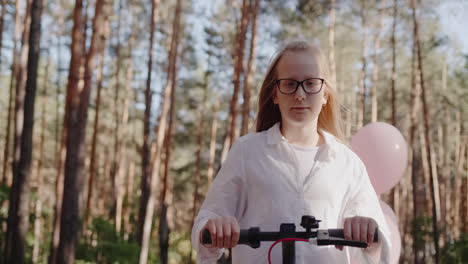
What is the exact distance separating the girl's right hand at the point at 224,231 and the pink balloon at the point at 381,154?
3.81 metres

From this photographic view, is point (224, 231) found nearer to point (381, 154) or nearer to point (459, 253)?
point (381, 154)

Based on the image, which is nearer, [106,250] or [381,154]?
[381,154]

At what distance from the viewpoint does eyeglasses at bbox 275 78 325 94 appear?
1.88 meters

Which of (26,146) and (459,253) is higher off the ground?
(26,146)

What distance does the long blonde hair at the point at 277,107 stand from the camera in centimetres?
201

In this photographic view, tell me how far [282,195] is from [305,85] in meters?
0.39

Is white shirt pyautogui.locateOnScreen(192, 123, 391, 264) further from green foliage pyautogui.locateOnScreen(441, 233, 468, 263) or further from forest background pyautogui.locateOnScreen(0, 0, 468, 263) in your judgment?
green foliage pyautogui.locateOnScreen(441, 233, 468, 263)

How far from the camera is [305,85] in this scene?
1885mm

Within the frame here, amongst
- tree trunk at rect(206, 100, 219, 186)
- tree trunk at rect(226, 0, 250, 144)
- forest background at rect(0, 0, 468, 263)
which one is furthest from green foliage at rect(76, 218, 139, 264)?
tree trunk at rect(206, 100, 219, 186)

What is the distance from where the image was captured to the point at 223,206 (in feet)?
6.01

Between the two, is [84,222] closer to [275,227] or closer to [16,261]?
[16,261]

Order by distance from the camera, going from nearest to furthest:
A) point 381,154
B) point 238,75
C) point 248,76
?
point 381,154 → point 238,75 → point 248,76

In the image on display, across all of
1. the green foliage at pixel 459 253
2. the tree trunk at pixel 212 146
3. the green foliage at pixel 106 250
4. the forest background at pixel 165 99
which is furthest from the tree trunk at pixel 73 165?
the tree trunk at pixel 212 146

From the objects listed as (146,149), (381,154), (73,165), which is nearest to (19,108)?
(73,165)
